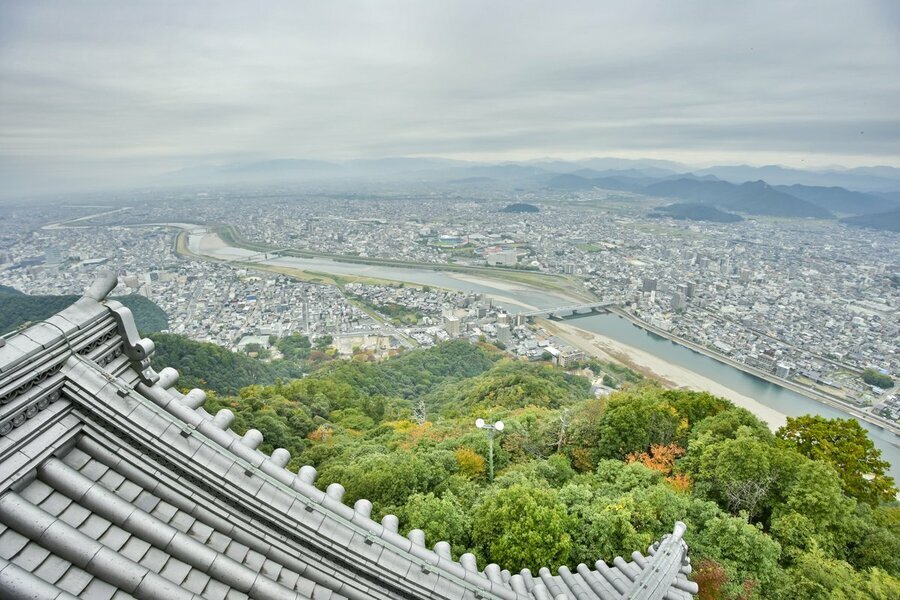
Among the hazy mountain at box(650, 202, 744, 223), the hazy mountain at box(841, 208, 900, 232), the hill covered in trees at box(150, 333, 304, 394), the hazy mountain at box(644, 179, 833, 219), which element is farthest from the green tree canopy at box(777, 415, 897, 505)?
the hazy mountain at box(644, 179, 833, 219)

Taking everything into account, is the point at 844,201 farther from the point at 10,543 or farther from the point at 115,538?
the point at 10,543

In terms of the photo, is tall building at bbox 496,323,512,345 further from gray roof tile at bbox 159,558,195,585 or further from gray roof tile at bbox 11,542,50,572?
gray roof tile at bbox 11,542,50,572

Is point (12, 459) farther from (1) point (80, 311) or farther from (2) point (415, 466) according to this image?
(2) point (415, 466)

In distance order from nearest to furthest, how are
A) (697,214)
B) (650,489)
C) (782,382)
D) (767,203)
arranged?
(650,489), (782,382), (697,214), (767,203)

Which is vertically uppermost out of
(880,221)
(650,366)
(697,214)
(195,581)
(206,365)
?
(195,581)

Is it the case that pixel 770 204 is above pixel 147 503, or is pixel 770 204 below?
below

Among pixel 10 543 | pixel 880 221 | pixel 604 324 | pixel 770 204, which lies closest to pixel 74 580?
pixel 10 543

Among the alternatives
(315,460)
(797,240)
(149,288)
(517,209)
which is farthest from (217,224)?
(797,240)
